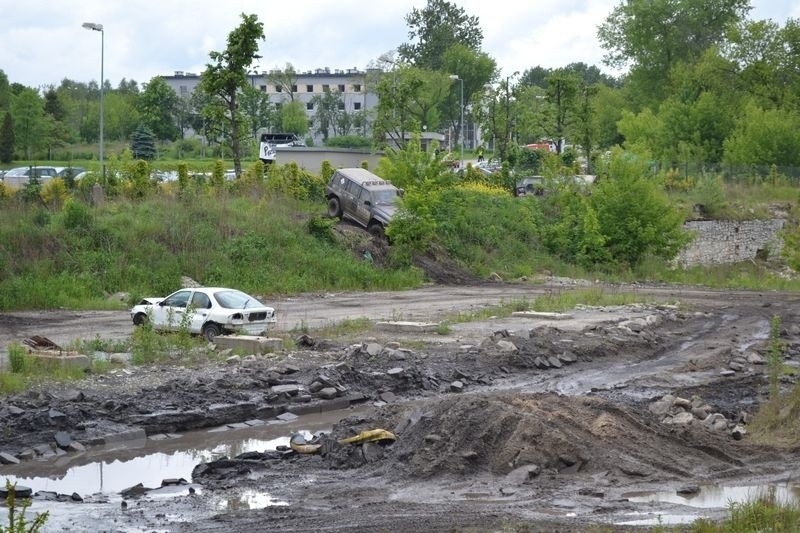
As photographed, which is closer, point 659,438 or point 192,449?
point 659,438

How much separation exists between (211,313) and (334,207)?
2047 centimetres

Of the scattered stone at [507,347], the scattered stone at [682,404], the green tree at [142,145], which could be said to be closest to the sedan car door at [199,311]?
the scattered stone at [507,347]

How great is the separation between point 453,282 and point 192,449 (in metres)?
26.4

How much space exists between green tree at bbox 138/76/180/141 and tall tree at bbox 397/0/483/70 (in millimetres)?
35668

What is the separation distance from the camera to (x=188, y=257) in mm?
38281

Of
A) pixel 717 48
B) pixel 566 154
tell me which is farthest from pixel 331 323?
pixel 717 48

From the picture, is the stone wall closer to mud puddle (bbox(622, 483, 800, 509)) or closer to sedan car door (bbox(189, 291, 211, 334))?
sedan car door (bbox(189, 291, 211, 334))

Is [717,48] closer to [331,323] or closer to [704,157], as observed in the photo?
[704,157]

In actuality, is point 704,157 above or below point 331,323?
above

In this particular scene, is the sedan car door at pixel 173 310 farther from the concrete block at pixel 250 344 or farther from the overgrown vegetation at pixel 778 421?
the overgrown vegetation at pixel 778 421

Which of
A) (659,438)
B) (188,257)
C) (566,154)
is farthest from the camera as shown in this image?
(566,154)

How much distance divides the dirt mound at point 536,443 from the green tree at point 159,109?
275 ft

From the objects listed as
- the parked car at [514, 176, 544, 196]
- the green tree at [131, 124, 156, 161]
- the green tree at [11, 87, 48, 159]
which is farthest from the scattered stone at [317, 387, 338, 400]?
the green tree at [11, 87, 48, 159]

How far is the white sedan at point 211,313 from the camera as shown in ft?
86.0
